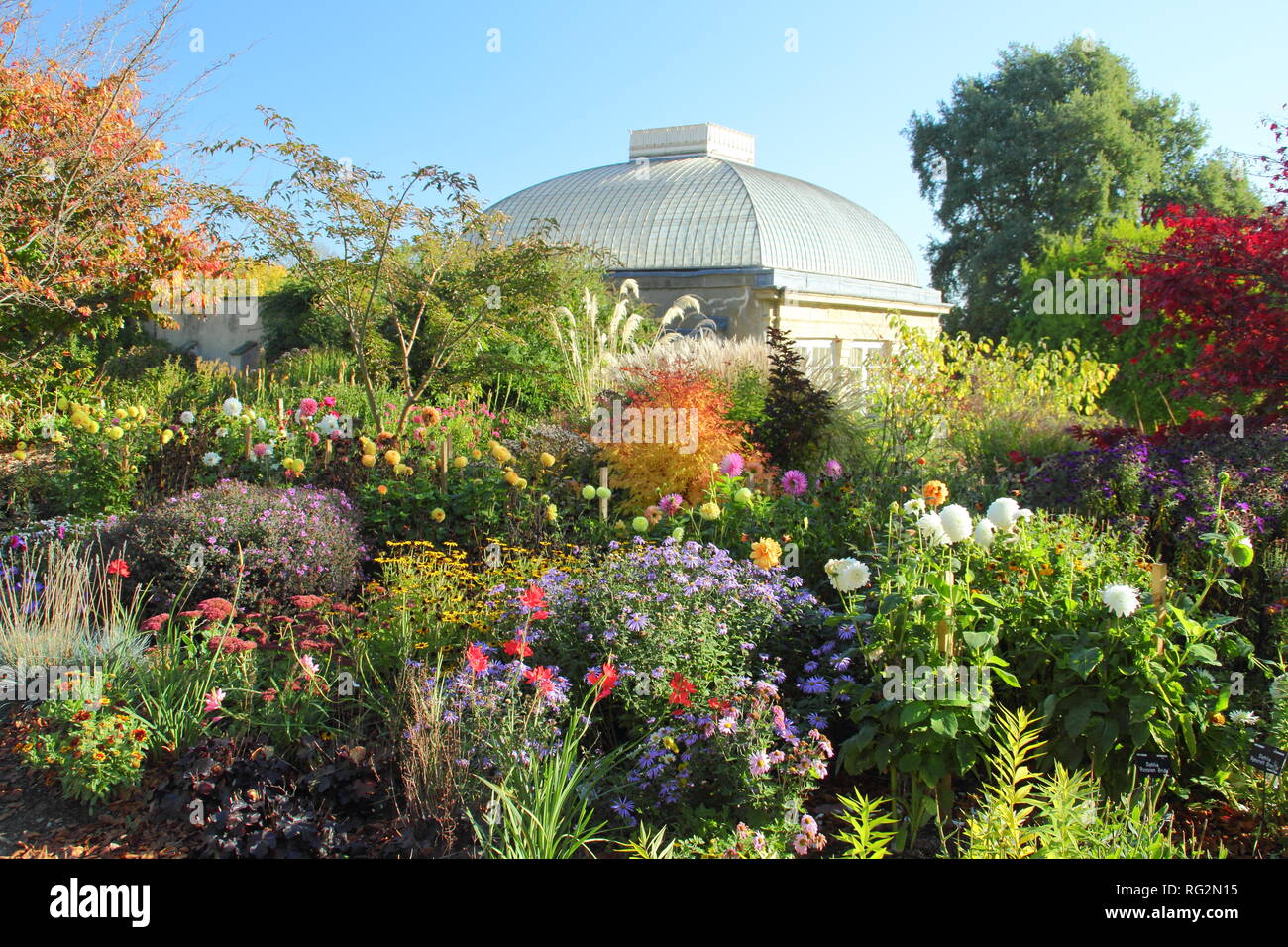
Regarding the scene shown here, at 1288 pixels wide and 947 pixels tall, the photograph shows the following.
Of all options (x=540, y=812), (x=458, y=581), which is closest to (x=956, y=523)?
(x=540, y=812)

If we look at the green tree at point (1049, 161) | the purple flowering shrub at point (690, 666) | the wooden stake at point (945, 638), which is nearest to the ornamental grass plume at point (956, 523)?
the wooden stake at point (945, 638)

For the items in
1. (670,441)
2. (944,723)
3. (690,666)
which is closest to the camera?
(944,723)

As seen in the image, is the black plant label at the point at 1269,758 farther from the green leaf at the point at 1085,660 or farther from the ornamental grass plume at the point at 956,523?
the ornamental grass plume at the point at 956,523

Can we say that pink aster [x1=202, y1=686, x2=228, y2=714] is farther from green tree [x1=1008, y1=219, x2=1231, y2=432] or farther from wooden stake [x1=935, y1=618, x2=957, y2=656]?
green tree [x1=1008, y1=219, x2=1231, y2=432]

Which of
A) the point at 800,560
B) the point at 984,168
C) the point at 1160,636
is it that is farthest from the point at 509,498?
the point at 984,168

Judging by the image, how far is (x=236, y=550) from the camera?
5570 mm

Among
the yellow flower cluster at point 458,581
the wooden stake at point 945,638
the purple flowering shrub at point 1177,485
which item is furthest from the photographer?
the purple flowering shrub at point 1177,485

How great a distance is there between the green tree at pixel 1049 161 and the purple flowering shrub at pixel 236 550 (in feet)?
86.5

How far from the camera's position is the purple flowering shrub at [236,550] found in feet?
17.9

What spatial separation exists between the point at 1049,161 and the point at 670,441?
2717cm

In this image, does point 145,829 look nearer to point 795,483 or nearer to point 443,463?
point 443,463

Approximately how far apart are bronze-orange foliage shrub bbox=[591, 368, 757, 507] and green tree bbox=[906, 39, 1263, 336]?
2389cm
